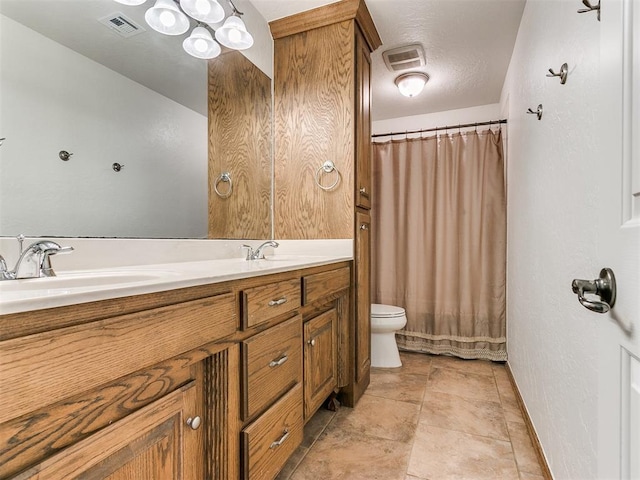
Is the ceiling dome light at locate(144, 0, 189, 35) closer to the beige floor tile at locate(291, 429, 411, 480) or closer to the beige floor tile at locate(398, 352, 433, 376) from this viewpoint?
the beige floor tile at locate(291, 429, 411, 480)

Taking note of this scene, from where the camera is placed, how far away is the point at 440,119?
3.21 metres

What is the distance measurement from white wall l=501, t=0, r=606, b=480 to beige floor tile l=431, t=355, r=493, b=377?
0.51 meters

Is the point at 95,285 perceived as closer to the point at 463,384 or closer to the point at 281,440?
the point at 281,440

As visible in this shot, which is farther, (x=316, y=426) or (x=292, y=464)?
(x=316, y=426)

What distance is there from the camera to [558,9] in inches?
46.8

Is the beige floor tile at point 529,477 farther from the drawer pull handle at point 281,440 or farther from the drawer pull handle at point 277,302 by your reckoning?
the drawer pull handle at point 277,302

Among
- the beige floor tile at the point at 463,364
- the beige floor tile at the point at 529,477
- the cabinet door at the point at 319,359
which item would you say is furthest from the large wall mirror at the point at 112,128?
the beige floor tile at the point at 463,364

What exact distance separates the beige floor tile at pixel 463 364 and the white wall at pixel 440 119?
6.63 ft

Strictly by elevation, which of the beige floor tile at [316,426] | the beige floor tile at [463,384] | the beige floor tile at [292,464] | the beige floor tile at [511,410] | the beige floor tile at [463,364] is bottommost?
the beige floor tile at [463,364]

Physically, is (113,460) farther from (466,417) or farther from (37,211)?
A: (466,417)

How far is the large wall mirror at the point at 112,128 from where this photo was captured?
93cm

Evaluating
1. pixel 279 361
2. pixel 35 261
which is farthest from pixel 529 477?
pixel 35 261

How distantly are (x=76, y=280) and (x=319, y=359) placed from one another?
102 centimetres

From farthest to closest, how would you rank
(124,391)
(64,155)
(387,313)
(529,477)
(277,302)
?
(387,313), (529,477), (277,302), (64,155), (124,391)
